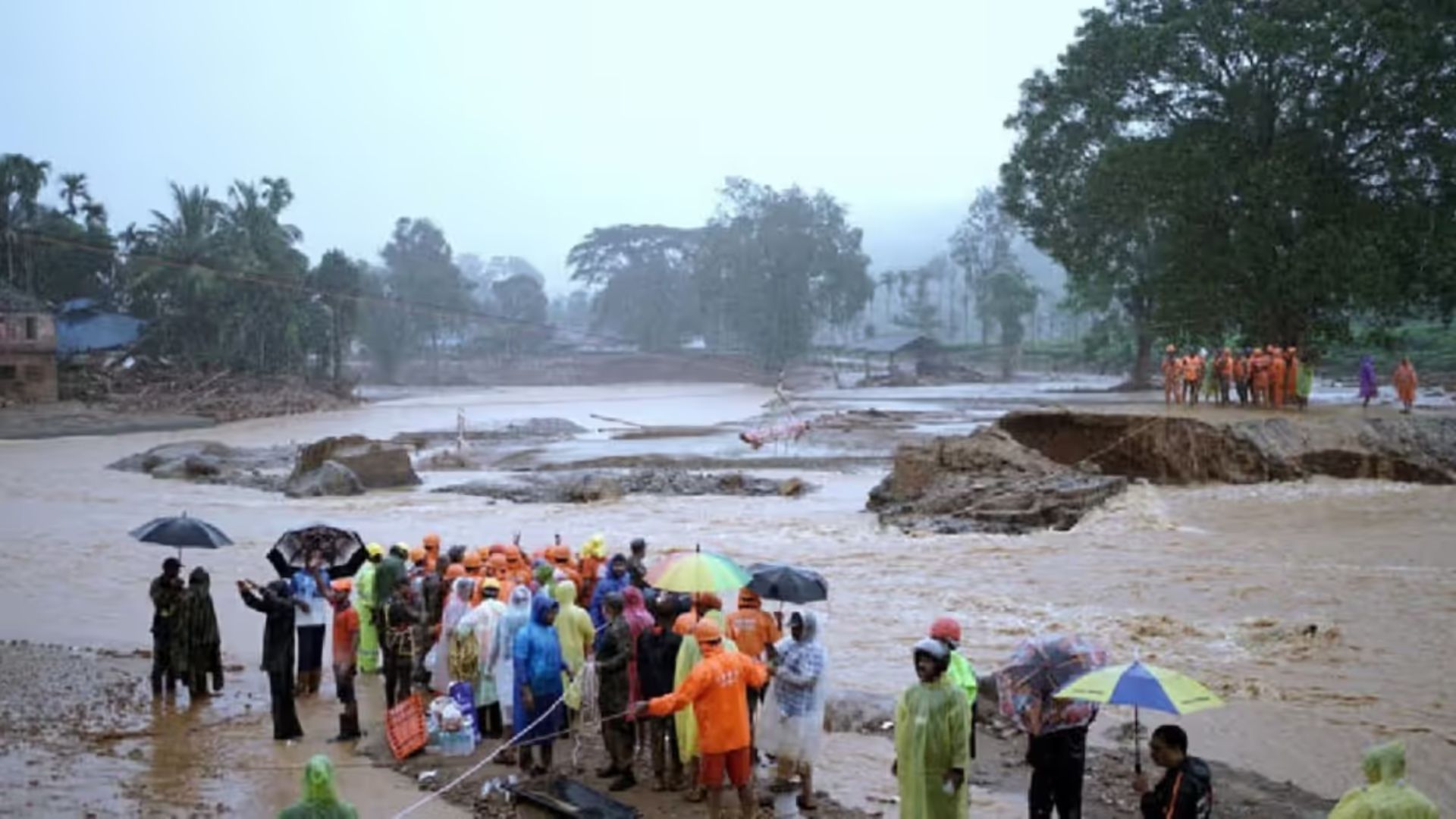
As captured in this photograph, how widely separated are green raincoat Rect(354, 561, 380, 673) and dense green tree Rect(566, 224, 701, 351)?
289ft

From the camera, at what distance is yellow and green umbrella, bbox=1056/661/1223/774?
5703 millimetres

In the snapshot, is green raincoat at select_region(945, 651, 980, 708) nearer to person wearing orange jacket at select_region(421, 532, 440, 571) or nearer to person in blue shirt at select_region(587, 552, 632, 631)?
person in blue shirt at select_region(587, 552, 632, 631)

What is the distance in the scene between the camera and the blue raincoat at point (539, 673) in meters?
8.04

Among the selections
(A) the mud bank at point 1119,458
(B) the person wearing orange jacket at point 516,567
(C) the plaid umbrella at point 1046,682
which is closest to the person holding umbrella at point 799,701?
(C) the plaid umbrella at point 1046,682

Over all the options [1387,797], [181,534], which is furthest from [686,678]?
[181,534]

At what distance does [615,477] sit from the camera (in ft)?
93.5

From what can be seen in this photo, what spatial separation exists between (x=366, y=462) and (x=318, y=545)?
763 inches

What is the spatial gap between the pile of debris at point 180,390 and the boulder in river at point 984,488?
41.4 m

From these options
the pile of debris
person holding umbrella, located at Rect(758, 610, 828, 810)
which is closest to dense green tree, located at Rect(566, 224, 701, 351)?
the pile of debris

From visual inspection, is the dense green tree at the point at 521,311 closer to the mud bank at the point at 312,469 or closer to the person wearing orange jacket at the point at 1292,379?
the mud bank at the point at 312,469

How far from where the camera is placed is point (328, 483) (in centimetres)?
2811

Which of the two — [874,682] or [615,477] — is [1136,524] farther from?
[615,477]

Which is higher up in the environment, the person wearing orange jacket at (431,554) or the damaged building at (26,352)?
the damaged building at (26,352)

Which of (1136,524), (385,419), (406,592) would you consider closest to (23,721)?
(406,592)
